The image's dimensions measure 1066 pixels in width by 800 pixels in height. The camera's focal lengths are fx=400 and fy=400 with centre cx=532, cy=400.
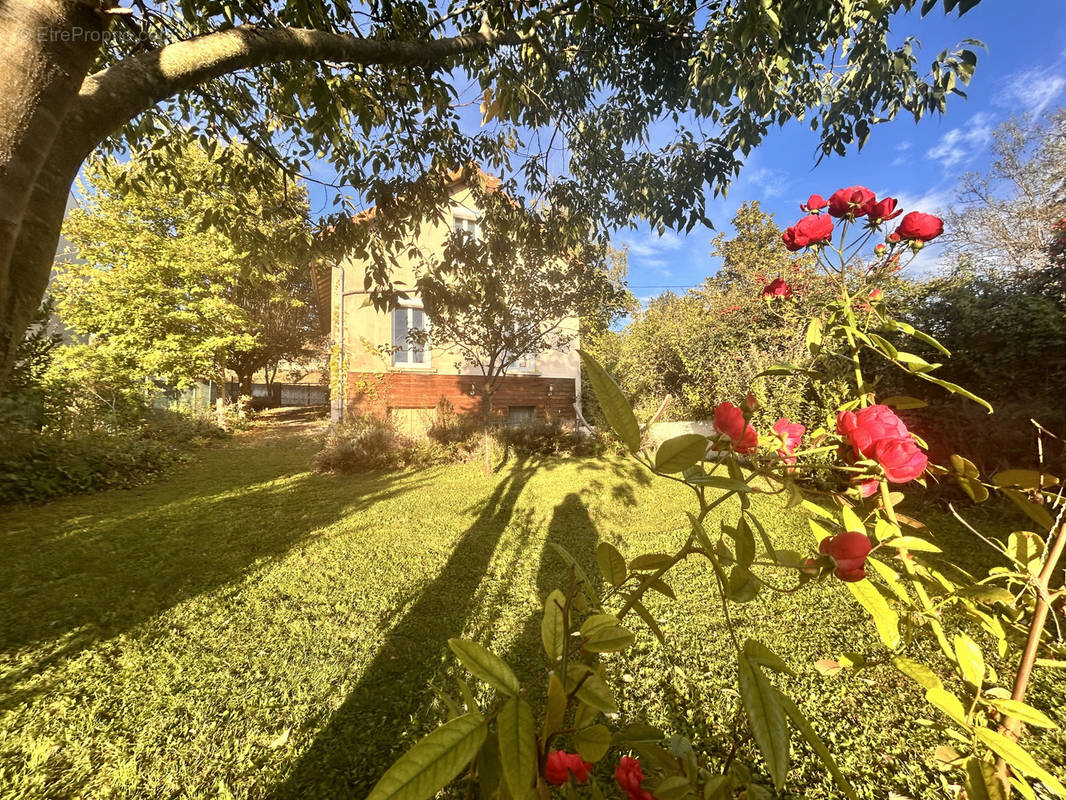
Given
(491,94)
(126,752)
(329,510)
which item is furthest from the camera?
(329,510)

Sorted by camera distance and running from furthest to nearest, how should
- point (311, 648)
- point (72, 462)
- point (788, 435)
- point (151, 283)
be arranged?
point (151, 283) < point (72, 462) < point (311, 648) < point (788, 435)

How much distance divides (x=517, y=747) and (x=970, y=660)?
872 millimetres

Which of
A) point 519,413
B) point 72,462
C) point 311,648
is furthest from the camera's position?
point 519,413

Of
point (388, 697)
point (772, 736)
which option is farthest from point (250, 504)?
point (772, 736)

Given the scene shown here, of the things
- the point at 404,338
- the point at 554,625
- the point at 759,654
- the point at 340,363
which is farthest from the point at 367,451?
the point at 759,654

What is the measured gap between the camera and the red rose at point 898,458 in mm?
686

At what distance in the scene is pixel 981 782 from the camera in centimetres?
71

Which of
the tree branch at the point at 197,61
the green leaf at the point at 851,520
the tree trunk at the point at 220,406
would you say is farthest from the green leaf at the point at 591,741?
the tree trunk at the point at 220,406

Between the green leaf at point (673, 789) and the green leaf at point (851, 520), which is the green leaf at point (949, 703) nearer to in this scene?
the green leaf at point (851, 520)

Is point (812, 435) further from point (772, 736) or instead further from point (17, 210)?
point (17, 210)

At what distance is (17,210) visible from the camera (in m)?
1.29

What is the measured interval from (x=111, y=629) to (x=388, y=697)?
84.8 inches

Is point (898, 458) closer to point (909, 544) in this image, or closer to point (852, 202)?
point (909, 544)

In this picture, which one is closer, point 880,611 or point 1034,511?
point 880,611
